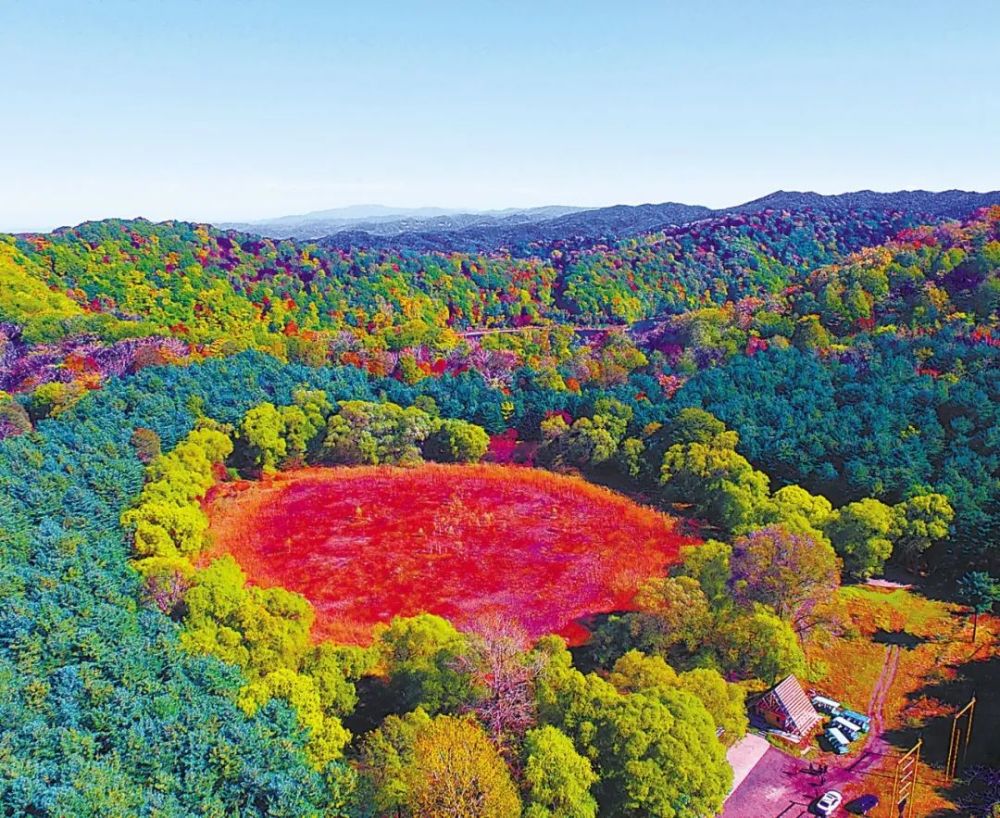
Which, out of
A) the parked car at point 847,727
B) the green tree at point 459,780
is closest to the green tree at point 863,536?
the parked car at point 847,727

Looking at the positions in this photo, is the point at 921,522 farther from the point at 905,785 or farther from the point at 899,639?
the point at 905,785

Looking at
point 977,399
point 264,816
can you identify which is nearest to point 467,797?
point 264,816

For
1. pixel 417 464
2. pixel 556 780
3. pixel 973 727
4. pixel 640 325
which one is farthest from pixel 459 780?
pixel 640 325

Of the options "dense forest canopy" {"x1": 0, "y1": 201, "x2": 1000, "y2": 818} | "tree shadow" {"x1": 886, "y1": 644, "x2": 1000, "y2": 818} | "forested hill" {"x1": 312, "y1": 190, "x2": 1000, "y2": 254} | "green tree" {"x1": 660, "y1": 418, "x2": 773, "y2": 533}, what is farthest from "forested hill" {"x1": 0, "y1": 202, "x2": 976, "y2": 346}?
"tree shadow" {"x1": 886, "y1": 644, "x2": 1000, "y2": 818}

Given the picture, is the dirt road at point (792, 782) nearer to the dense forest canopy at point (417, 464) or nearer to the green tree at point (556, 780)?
the dense forest canopy at point (417, 464)

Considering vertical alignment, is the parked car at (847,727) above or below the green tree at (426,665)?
below

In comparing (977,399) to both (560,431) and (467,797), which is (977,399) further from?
(467,797)
